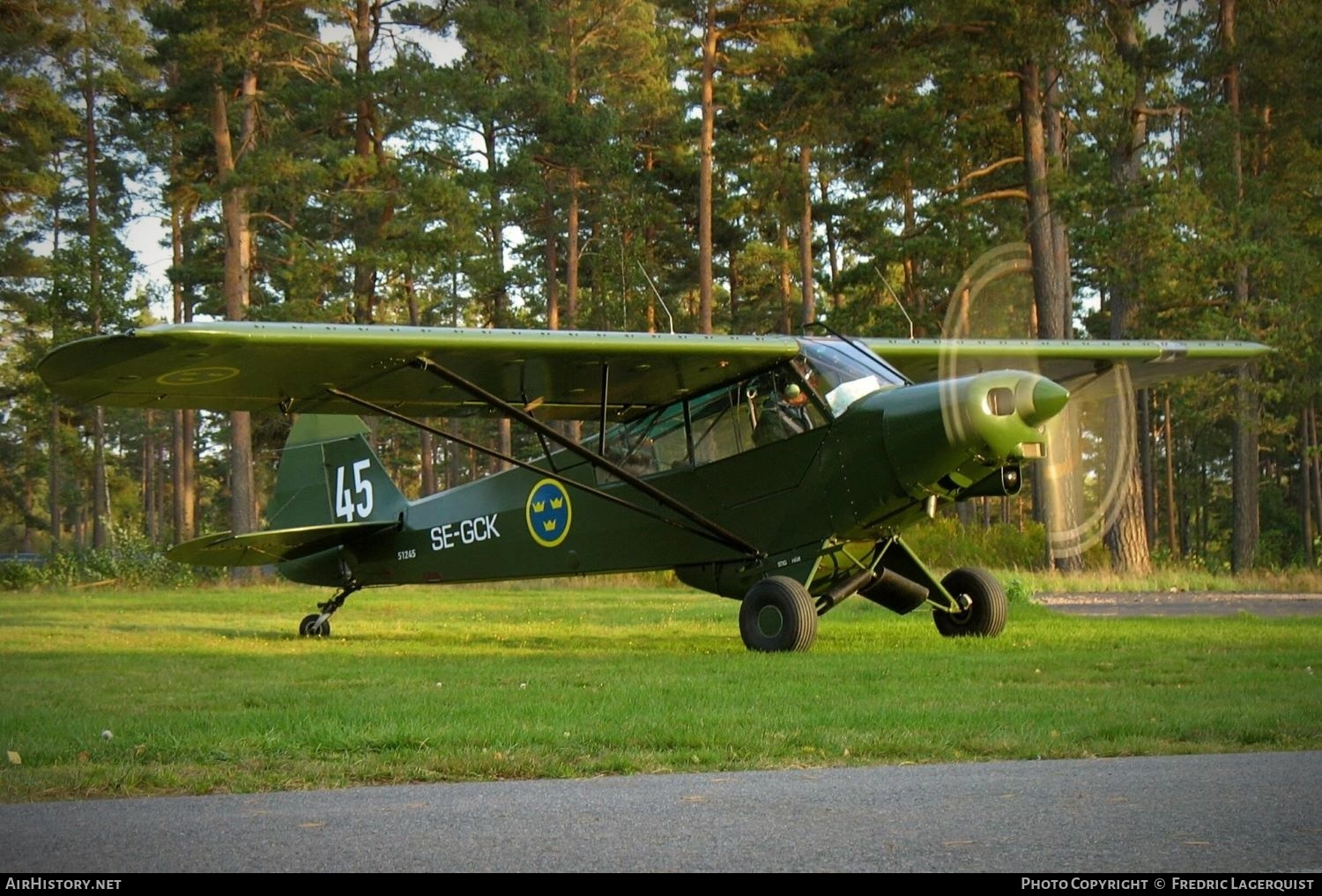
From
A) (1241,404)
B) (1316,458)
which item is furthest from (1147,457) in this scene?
(1241,404)

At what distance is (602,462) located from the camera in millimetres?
12625

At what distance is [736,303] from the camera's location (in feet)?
187

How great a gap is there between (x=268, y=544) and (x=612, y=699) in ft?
26.4

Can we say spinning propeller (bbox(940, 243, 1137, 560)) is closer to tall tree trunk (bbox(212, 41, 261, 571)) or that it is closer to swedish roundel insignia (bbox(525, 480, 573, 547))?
swedish roundel insignia (bbox(525, 480, 573, 547))

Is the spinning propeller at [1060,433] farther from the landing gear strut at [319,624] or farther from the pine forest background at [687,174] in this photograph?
the landing gear strut at [319,624]

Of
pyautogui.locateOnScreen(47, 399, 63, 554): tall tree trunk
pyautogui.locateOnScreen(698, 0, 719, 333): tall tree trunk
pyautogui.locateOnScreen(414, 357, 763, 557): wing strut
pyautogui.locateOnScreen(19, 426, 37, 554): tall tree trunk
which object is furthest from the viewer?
pyautogui.locateOnScreen(19, 426, 37, 554): tall tree trunk

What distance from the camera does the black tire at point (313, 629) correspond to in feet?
50.2

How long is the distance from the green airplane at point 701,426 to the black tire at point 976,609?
0.02 meters

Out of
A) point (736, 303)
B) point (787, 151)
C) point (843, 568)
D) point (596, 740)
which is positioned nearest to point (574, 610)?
point (843, 568)

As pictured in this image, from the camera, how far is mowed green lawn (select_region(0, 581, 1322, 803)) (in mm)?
6441

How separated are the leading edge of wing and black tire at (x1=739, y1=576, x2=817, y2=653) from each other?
2.05 metres

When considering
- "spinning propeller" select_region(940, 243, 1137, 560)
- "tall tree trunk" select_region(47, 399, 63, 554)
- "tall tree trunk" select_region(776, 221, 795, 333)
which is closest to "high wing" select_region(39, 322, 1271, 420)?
"spinning propeller" select_region(940, 243, 1137, 560)

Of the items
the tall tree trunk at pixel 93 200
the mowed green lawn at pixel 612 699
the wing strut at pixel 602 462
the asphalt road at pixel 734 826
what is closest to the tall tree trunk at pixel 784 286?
the tall tree trunk at pixel 93 200

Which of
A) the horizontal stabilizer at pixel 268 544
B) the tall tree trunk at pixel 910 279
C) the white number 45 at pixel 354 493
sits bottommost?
the horizontal stabilizer at pixel 268 544
